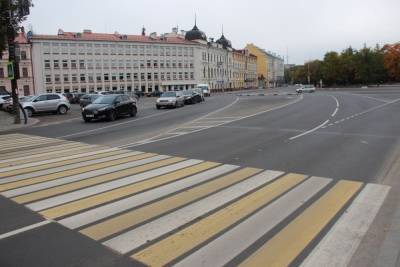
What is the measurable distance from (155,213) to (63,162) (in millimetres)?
5594

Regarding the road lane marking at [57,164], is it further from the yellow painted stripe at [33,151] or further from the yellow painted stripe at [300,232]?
the yellow painted stripe at [300,232]

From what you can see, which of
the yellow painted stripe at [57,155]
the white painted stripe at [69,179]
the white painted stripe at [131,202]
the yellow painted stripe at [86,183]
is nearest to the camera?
the white painted stripe at [131,202]

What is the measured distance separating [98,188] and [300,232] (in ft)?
13.2

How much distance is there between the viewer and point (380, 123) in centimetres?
2006

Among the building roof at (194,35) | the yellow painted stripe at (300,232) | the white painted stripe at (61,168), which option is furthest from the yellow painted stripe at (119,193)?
the building roof at (194,35)

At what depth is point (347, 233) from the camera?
5637 millimetres

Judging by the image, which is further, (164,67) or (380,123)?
(164,67)

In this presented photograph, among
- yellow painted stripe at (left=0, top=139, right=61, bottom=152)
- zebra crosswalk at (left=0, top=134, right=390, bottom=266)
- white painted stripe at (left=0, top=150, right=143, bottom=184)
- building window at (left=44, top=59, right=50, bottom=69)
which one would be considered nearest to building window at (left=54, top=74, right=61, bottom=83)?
building window at (left=44, top=59, right=50, bottom=69)

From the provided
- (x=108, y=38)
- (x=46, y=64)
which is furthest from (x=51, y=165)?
(x=108, y=38)

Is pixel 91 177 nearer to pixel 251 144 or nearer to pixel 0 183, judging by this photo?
pixel 0 183

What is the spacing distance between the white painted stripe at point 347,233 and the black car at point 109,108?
67.3ft

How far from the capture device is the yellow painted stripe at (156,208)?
580 centimetres

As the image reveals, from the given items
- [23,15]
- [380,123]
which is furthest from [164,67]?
[380,123]

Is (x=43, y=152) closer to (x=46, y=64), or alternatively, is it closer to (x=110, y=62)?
(x=46, y=64)
